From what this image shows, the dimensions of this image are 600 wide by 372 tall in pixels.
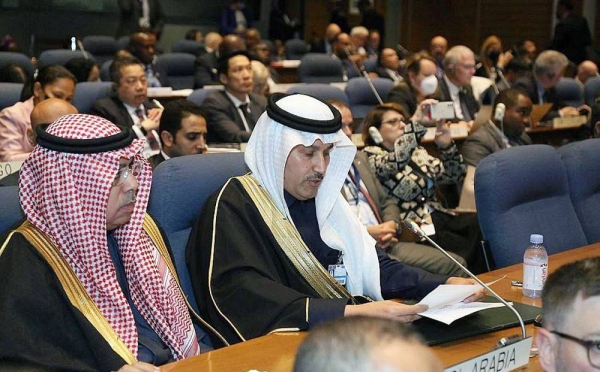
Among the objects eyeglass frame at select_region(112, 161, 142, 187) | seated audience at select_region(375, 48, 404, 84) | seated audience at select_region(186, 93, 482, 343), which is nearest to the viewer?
eyeglass frame at select_region(112, 161, 142, 187)

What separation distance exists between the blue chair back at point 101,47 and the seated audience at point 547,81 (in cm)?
560

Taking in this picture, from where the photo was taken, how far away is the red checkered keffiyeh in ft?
7.15

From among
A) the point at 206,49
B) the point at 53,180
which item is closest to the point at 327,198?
the point at 53,180

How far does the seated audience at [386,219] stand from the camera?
3936 millimetres

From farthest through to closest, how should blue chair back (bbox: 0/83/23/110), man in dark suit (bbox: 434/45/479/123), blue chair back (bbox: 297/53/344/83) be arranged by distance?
blue chair back (bbox: 297/53/344/83) < man in dark suit (bbox: 434/45/479/123) < blue chair back (bbox: 0/83/23/110)

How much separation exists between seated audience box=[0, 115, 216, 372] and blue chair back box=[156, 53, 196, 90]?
693 cm

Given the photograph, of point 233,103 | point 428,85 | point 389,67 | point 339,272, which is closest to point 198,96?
point 233,103

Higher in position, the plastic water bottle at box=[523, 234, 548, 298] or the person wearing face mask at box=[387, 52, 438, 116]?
the plastic water bottle at box=[523, 234, 548, 298]

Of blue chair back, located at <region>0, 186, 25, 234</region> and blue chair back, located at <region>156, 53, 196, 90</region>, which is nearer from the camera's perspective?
blue chair back, located at <region>0, 186, 25, 234</region>

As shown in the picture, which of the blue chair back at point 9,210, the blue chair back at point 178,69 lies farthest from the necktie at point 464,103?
the blue chair back at point 9,210

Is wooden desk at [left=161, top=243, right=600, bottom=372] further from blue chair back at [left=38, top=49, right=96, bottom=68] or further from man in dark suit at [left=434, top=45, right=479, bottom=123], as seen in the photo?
blue chair back at [left=38, top=49, right=96, bottom=68]

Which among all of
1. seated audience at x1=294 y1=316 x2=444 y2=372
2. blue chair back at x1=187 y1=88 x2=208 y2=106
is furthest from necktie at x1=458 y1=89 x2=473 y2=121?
seated audience at x1=294 y1=316 x2=444 y2=372

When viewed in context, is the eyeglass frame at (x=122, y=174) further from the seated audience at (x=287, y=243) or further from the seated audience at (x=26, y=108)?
the seated audience at (x=26, y=108)

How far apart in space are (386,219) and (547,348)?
2399 millimetres
